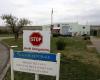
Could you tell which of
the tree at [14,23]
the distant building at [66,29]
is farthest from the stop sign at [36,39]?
the distant building at [66,29]

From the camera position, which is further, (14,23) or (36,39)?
(14,23)

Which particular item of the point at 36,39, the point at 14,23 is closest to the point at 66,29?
the point at 14,23

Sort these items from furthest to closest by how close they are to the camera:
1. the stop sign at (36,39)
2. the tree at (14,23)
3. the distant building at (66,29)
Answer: the distant building at (66,29) → the tree at (14,23) → the stop sign at (36,39)

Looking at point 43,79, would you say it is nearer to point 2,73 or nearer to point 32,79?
point 32,79

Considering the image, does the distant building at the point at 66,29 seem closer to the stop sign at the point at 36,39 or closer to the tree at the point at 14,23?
the tree at the point at 14,23

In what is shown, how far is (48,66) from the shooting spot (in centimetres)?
793

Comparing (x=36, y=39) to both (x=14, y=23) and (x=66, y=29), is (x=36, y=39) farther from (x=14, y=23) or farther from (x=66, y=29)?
(x=66, y=29)

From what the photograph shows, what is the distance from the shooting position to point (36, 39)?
8289 millimetres

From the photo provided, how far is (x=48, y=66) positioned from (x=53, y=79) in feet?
11.4

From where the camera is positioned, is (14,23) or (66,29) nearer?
(14,23)

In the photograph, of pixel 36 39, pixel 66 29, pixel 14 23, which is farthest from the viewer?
pixel 66 29

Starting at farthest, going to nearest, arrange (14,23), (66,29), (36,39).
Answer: (66,29) → (14,23) → (36,39)

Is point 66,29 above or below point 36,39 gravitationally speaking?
below

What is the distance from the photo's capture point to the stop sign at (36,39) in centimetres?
820
